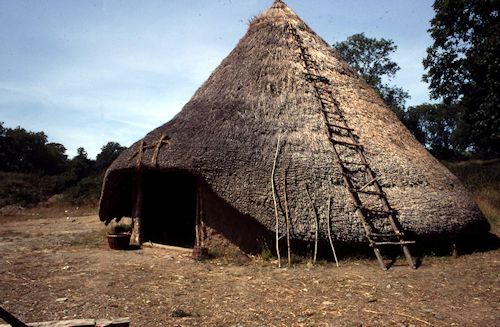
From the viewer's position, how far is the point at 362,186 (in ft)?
22.9

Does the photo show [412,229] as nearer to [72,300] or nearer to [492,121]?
[72,300]

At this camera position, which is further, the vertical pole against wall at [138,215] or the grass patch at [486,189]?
the grass patch at [486,189]

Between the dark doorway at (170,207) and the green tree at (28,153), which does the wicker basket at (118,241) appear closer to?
the dark doorway at (170,207)

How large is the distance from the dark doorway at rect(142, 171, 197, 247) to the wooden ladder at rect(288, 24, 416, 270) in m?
4.10

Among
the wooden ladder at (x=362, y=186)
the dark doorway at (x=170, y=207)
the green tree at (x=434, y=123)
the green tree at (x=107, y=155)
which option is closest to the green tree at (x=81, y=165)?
the green tree at (x=107, y=155)

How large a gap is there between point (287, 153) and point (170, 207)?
15.6 ft

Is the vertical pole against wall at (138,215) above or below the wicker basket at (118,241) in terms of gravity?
above

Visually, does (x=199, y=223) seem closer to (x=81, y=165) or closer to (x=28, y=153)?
(x=81, y=165)

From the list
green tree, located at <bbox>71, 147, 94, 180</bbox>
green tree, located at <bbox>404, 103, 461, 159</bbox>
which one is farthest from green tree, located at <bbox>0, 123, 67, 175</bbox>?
green tree, located at <bbox>404, 103, 461, 159</bbox>

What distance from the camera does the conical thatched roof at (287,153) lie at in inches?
263

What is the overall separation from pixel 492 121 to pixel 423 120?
34588 millimetres

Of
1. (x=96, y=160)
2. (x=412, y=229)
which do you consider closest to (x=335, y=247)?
(x=412, y=229)

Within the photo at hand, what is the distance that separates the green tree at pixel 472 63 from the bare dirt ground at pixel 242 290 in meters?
9.77

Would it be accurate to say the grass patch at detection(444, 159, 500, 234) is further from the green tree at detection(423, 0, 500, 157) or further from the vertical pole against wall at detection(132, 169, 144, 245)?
the vertical pole against wall at detection(132, 169, 144, 245)
